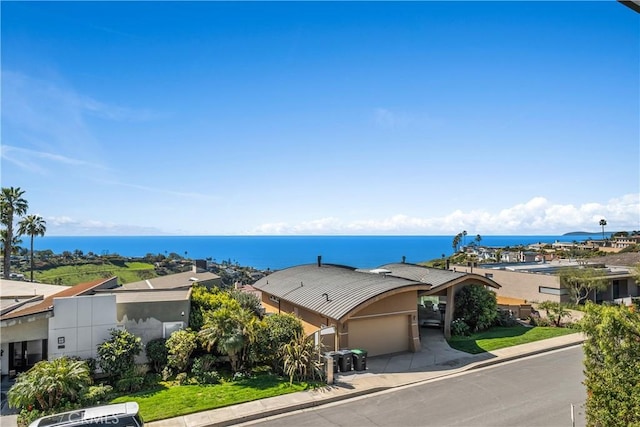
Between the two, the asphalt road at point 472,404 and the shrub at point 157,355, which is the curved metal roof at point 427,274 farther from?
the shrub at point 157,355

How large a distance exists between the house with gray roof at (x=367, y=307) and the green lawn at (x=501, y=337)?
1.75 m

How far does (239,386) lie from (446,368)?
9.95 m

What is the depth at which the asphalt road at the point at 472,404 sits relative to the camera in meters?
14.2

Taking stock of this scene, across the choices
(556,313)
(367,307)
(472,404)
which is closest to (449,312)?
(367,307)

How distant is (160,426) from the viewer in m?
13.5

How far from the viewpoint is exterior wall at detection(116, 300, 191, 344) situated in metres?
18.8

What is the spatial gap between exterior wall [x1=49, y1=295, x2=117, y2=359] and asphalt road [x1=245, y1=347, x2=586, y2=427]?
849 centimetres

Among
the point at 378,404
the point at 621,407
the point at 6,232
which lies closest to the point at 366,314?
the point at 378,404

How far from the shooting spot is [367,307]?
21.8 meters

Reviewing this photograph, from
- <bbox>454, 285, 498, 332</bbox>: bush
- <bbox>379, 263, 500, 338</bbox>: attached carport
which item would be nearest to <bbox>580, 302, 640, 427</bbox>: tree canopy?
<bbox>379, 263, 500, 338</bbox>: attached carport

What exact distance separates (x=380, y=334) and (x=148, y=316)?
1182cm

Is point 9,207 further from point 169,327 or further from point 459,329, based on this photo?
point 459,329

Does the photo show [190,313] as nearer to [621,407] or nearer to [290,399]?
[290,399]

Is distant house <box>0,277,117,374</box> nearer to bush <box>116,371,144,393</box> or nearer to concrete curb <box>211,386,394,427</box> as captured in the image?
bush <box>116,371,144,393</box>
